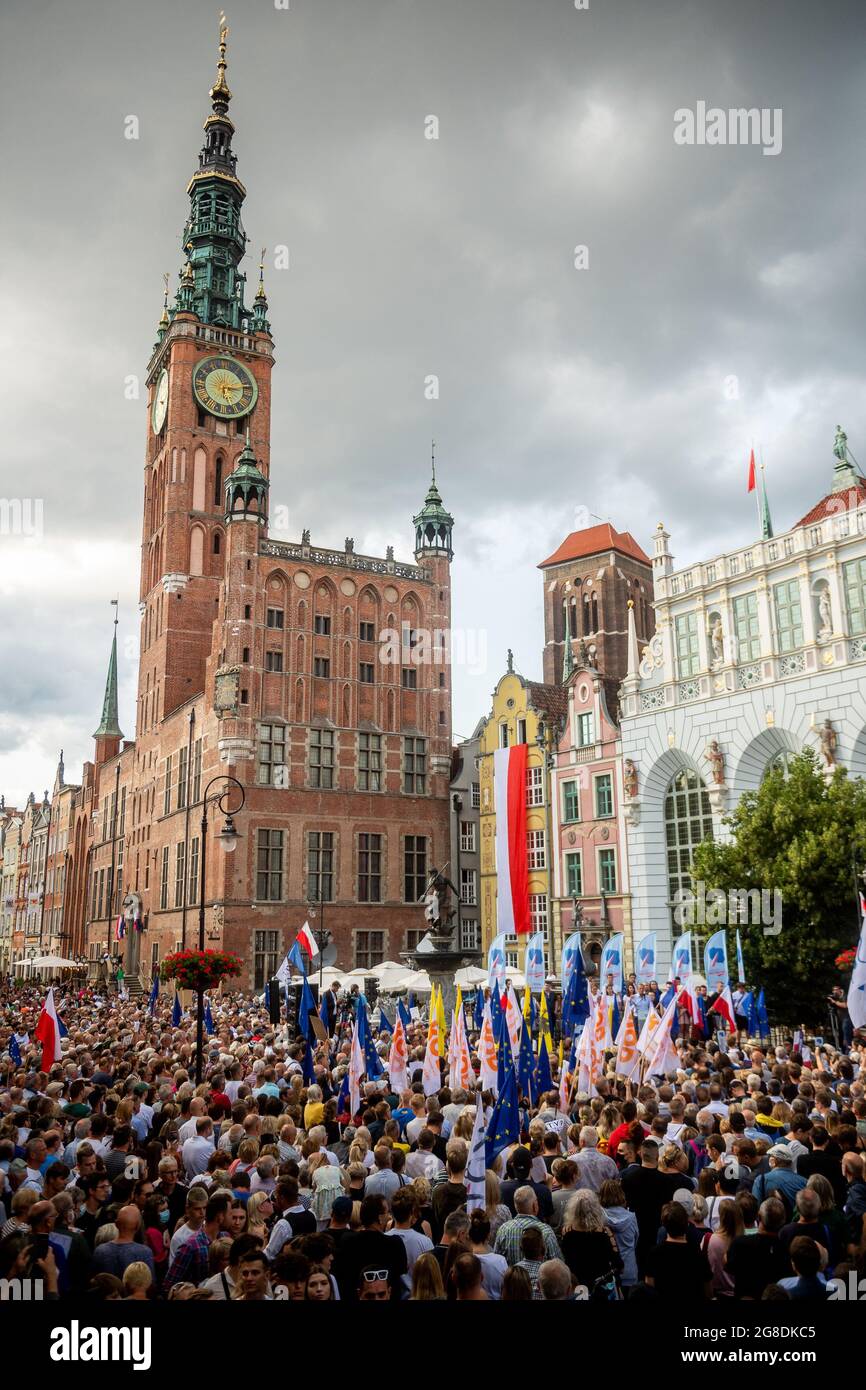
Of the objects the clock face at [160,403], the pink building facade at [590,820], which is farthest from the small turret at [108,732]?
the pink building facade at [590,820]

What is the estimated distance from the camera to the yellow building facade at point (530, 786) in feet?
146

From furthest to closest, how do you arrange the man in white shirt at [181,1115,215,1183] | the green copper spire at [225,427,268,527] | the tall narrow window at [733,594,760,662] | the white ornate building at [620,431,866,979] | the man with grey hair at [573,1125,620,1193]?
the green copper spire at [225,427,268,527] < the tall narrow window at [733,594,760,662] < the white ornate building at [620,431,866,979] < the man in white shirt at [181,1115,215,1183] < the man with grey hair at [573,1125,620,1193]

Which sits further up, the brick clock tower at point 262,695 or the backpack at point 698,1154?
the brick clock tower at point 262,695

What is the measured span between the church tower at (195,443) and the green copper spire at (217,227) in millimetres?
91

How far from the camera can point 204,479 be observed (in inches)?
2317

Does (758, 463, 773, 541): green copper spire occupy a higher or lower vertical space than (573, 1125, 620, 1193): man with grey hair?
higher

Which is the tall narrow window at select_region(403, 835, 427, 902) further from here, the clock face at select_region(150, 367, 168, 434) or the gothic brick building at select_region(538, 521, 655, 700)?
the clock face at select_region(150, 367, 168, 434)

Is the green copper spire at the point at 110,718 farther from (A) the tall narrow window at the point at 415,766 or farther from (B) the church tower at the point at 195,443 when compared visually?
(A) the tall narrow window at the point at 415,766

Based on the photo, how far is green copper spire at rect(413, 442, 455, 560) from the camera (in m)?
55.2

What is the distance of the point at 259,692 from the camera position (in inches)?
1909

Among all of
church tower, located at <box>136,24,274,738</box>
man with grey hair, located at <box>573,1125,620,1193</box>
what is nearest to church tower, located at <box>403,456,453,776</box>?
church tower, located at <box>136,24,274,738</box>

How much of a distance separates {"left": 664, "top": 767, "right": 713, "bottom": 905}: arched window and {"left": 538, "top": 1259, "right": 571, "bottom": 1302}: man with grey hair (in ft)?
107

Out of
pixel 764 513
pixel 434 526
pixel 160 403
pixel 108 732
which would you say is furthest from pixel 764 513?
pixel 108 732
